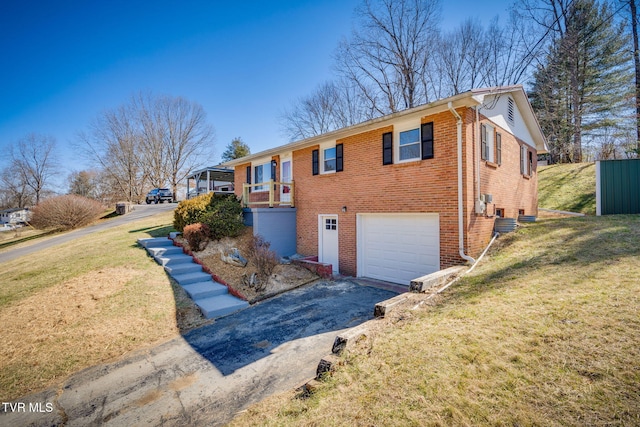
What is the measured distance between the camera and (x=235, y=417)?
3.29 meters

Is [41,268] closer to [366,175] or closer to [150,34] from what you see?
[150,34]

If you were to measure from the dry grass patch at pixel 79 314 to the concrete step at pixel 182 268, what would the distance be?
0.23 metres

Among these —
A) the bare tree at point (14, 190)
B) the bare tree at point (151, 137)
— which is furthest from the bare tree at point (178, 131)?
the bare tree at point (14, 190)

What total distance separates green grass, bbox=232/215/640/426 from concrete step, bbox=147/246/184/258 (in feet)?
28.0

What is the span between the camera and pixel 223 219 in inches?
450

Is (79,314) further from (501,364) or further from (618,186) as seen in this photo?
(618,186)

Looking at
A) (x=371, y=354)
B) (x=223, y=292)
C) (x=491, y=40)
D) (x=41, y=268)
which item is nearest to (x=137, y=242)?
(x=41, y=268)

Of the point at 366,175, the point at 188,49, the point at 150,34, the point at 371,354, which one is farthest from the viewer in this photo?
the point at 188,49

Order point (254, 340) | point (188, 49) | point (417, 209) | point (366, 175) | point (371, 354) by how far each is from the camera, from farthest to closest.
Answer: point (188, 49)
point (366, 175)
point (417, 209)
point (254, 340)
point (371, 354)

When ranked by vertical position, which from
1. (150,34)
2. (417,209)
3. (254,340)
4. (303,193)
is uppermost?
(150,34)

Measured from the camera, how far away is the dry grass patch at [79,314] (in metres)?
4.97

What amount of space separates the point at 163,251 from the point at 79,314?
13.3 ft

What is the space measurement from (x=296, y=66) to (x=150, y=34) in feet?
23.4

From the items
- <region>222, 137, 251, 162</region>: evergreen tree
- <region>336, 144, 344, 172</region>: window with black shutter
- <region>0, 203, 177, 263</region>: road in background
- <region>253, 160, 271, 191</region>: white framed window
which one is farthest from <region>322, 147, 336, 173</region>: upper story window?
<region>222, 137, 251, 162</region>: evergreen tree
